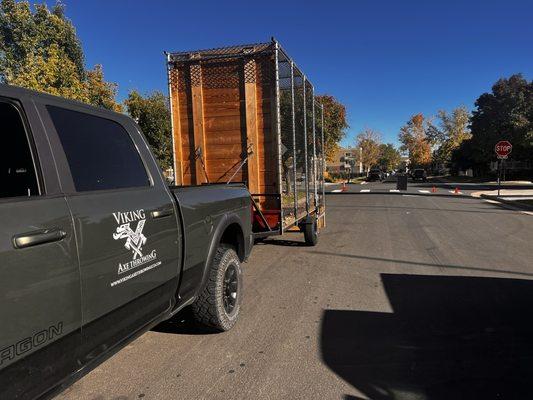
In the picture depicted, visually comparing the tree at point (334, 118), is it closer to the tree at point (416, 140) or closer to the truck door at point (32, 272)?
the truck door at point (32, 272)

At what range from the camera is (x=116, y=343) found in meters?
2.73

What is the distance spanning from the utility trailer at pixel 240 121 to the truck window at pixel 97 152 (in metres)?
4.04

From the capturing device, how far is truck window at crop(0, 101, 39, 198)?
2311 millimetres

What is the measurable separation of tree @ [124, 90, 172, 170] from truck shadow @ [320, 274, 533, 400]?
24039 mm

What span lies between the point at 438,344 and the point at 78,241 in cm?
337

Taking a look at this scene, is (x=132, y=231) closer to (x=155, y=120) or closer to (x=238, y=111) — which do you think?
(x=238, y=111)

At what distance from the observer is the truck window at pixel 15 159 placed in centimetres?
231

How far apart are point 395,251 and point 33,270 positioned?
7787 mm

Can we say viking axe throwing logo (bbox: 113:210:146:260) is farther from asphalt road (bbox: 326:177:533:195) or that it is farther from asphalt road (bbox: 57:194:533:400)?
asphalt road (bbox: 326:177:533:195)

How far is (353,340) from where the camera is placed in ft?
14.3

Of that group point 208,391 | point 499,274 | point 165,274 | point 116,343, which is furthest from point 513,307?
point 116,343

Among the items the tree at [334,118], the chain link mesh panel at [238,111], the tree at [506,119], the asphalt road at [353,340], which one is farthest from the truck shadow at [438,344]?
the tree at [506,119]

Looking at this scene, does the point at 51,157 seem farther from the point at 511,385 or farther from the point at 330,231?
the point at 330,231

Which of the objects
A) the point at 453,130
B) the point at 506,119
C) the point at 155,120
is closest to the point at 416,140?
the point at 453,130
